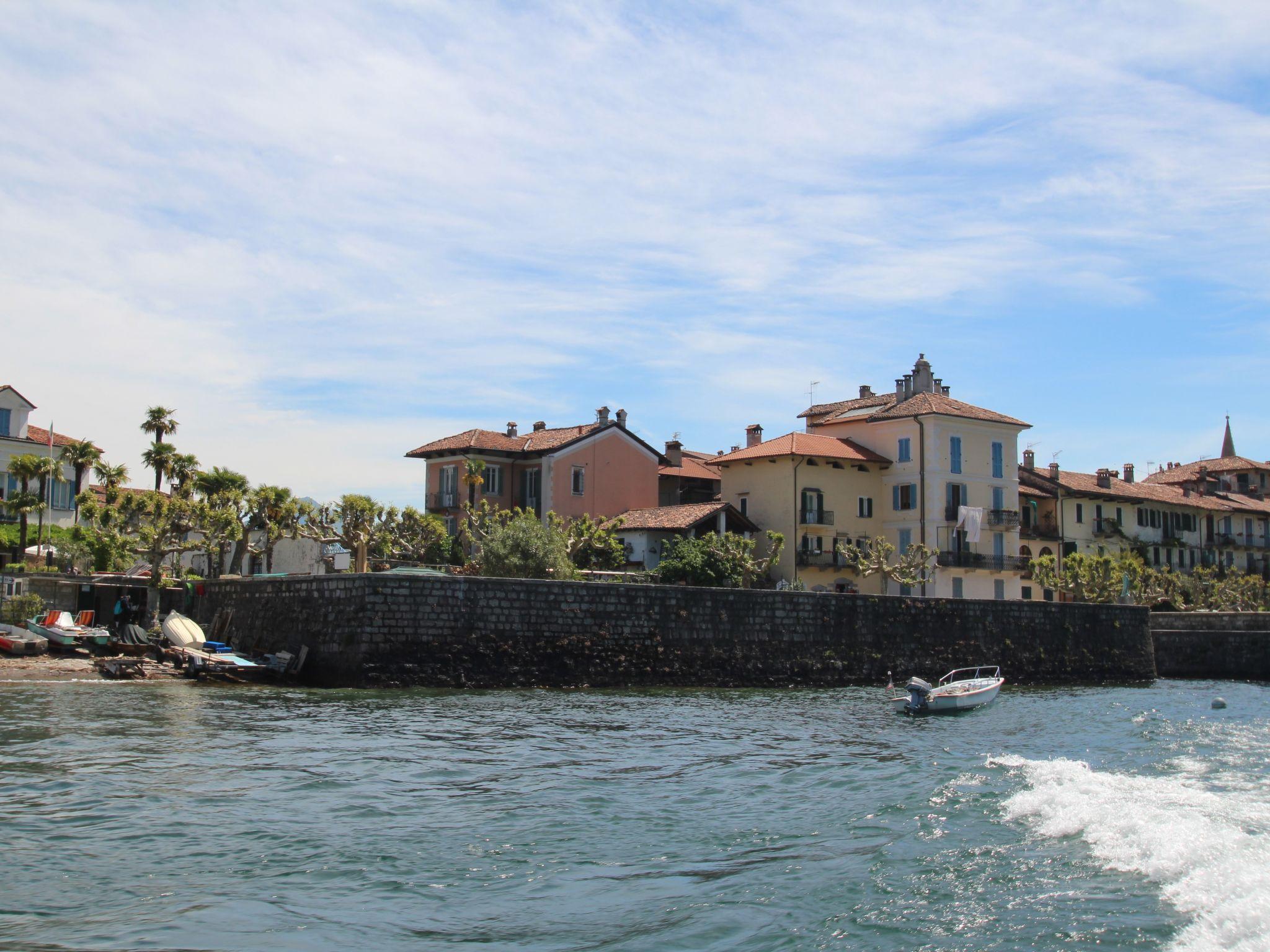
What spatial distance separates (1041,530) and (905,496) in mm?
13852

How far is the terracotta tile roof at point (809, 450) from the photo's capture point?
60.1 meters

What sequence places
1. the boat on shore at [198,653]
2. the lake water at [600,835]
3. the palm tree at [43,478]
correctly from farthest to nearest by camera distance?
the palm tree at [43,478] < the boat on shore at [198,653] < the lake water at [600,835]

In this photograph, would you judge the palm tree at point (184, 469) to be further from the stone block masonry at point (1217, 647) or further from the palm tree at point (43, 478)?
the stone block masonry at point (1217, 647)

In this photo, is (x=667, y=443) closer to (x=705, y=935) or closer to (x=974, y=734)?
(x=974, y=734)

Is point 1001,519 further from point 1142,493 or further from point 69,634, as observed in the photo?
point 69,634

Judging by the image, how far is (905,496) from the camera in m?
62.1

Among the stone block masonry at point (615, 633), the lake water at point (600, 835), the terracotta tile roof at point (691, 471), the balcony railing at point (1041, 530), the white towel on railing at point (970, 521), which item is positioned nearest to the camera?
the lake water at point (600, 835)

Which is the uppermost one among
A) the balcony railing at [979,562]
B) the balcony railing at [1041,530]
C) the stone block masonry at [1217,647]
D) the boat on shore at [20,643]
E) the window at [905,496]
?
the window at [905,496]

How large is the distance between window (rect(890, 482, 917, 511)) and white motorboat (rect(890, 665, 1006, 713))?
91.1 feet

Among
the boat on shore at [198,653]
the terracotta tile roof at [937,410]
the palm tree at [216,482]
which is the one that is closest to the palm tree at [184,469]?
the palm tree at [216,482]

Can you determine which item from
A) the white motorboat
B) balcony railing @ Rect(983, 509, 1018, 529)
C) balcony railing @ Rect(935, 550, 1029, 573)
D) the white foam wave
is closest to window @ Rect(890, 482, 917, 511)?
balcony railing @ Rect(935, 550, 1029, 573)

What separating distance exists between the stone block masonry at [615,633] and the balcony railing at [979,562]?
13.8m

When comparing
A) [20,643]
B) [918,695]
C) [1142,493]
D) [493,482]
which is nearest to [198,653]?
[20,643]

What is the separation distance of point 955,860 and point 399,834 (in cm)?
654
